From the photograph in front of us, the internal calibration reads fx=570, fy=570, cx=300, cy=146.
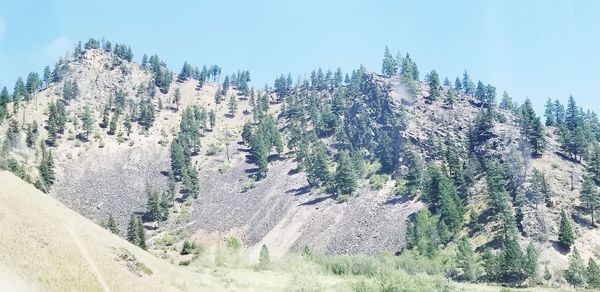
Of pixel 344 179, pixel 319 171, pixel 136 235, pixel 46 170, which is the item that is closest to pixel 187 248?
pixel 136 235

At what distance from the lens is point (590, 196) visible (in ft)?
421

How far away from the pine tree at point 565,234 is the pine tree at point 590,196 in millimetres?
11679

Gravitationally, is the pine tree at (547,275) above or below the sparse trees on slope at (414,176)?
below

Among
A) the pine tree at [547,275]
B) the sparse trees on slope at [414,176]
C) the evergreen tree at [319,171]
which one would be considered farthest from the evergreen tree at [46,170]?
the pine tree at [547,275]

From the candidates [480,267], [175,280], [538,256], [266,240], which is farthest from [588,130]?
[175,280]

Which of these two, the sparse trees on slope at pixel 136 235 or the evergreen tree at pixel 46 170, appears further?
the evergreen tree at pixel 46 170

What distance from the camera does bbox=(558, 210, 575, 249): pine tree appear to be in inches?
4646

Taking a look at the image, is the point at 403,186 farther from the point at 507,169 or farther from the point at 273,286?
the point at 273,286

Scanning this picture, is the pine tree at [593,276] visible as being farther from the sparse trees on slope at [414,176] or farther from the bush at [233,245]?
the bush at [233,245]

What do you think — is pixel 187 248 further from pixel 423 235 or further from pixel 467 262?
pixel 467 262

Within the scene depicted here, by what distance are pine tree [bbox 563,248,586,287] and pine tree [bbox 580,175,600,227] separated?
27396 mm

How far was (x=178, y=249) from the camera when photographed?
14675 cm

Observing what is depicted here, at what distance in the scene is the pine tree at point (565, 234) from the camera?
11800cm

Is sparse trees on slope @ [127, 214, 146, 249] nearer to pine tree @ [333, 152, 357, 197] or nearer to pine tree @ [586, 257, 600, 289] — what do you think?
pine tree @ [333, 152, 357, 197]
